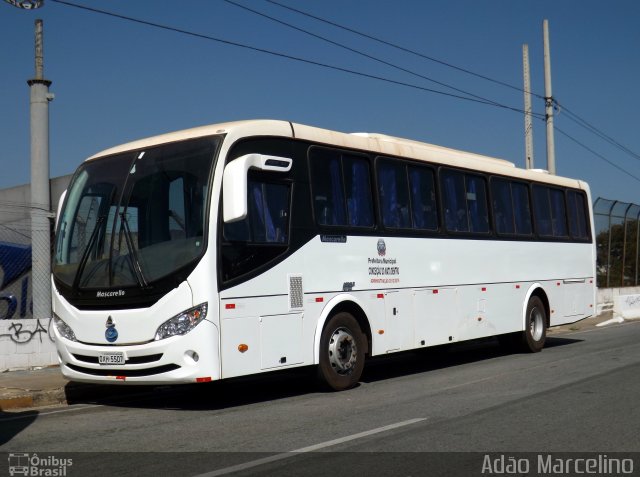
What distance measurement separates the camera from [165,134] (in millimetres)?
10297

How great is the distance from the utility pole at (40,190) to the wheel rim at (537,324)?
9.15 m

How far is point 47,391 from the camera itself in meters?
10.6

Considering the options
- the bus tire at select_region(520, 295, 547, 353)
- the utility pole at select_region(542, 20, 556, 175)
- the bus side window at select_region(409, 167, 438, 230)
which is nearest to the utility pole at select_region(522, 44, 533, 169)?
the utility pole at select_region(542, 20, 556, 175)

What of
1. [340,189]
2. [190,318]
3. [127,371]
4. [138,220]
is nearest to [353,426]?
[190,318]

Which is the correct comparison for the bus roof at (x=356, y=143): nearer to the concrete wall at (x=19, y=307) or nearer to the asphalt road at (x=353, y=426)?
the asphalt road at (x=353, y=426)

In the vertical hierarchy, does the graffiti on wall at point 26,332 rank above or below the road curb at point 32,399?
above

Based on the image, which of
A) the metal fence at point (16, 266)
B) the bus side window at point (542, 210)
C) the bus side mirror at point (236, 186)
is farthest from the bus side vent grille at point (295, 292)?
the bus side window at point (542, 210)

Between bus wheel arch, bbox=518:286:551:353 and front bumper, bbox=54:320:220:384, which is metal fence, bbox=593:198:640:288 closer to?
bus wheel arch, bbox=518:286:551:353

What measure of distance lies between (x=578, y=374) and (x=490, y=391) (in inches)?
89.5

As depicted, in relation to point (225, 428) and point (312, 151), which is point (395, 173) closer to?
point (312, 151)

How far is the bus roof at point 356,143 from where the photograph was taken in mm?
9875

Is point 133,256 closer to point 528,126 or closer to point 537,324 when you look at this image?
point 537,324

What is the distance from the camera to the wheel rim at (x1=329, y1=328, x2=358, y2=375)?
10859 millimetres
